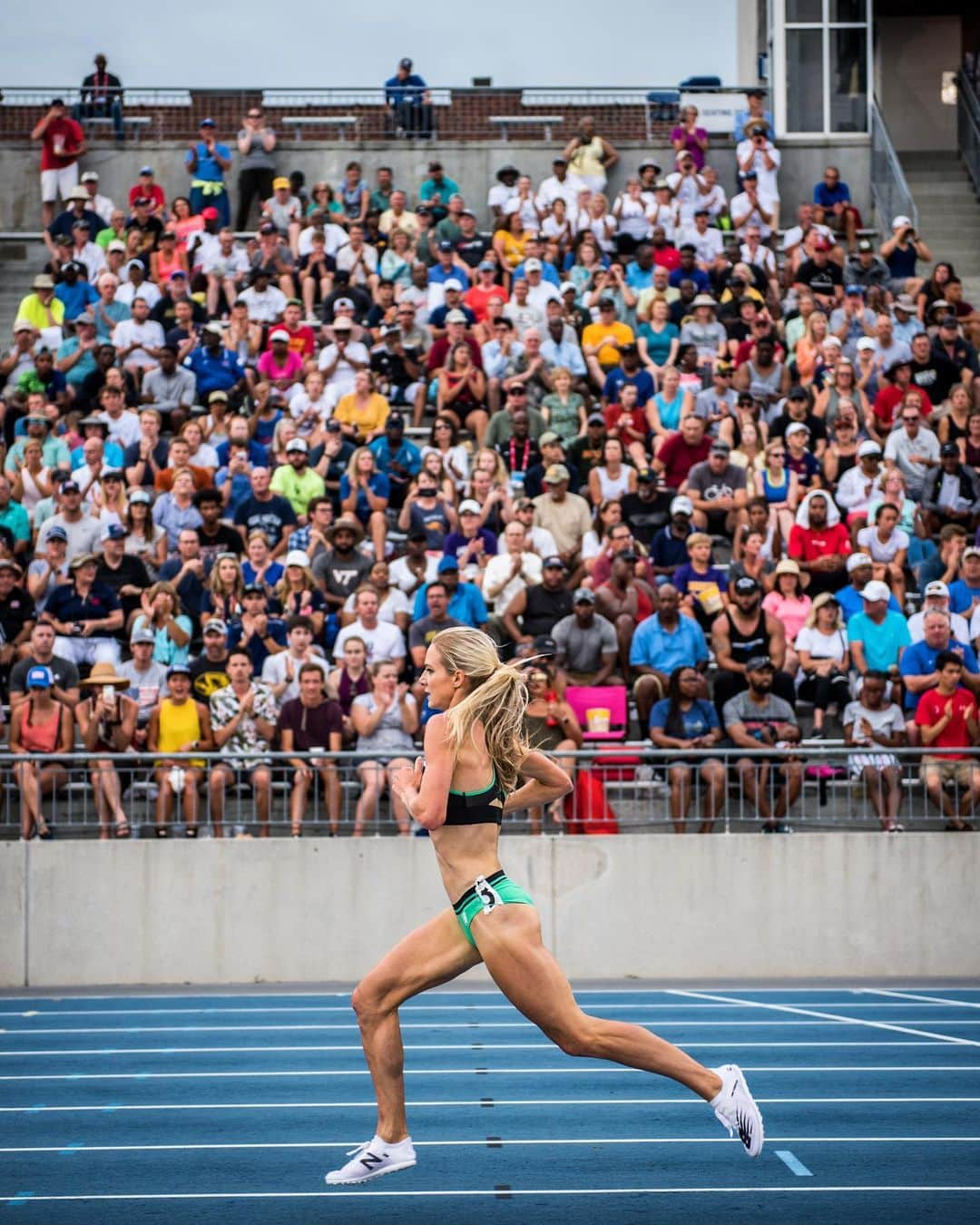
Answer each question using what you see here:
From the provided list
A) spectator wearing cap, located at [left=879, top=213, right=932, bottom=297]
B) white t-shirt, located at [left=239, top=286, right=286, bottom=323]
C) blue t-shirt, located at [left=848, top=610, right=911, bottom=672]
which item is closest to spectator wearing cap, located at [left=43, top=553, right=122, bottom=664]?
white t-shirt, located at [left=239, top=286, right=286, bottom=323]

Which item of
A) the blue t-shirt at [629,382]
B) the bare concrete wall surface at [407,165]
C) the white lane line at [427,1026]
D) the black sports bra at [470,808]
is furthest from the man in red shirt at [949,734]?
the bare concrete wall surface at [407,165]

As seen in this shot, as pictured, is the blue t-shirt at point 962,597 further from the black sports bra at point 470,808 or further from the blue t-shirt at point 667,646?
the black sports bra at point 470,808

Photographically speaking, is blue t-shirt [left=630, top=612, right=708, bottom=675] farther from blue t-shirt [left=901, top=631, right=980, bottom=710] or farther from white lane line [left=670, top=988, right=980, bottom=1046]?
white lane line [left=670, top=988, right=980, bottom=1046]

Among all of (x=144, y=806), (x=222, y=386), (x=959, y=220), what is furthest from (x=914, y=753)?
(x=959, y=220)

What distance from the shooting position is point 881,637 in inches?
641

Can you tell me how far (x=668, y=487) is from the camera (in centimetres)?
1888

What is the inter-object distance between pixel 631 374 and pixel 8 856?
354 inches

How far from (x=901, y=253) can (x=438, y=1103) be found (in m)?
16.9

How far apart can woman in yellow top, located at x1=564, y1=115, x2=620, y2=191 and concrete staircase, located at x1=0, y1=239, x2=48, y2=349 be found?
26.2 feet

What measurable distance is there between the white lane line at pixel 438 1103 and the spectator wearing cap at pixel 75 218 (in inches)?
655

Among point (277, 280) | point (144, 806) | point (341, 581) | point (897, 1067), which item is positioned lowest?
point (897, 1067)

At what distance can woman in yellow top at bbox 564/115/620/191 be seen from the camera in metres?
25.5

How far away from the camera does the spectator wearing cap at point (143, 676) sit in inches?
614

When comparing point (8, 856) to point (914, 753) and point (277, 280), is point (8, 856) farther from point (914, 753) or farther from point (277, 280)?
point (277, 280)
